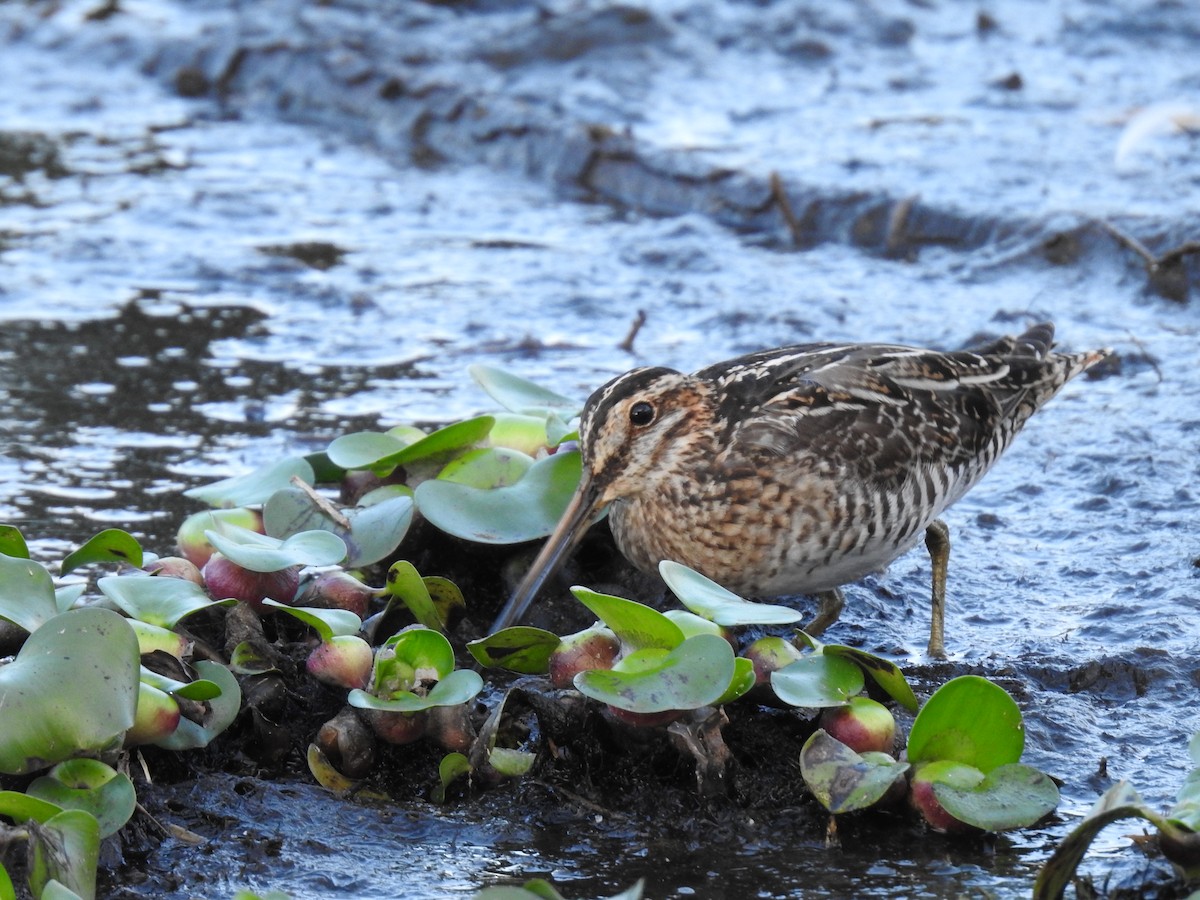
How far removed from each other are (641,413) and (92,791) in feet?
6.32

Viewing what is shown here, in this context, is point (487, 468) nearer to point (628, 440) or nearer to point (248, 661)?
point (628, 440)

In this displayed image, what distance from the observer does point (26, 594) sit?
367 centimetres

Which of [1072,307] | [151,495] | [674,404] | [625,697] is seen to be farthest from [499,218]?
[625,697]

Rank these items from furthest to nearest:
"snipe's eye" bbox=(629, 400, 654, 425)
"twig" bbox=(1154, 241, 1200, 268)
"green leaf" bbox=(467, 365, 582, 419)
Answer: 1. "twig" bbox=(1154, 241, 1200, 268)
2. "green leaf" bbox=(467, 365, 582, 419)
3. "snipe's eye" bbox=(629, 400, 654, 425)

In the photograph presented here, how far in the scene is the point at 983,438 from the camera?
4902 mm

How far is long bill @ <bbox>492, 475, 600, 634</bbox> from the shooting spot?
171 inches

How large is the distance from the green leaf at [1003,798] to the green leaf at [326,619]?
4.61 ft

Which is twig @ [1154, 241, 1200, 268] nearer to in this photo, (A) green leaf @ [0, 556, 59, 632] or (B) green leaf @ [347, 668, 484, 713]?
(B) green leaf @ [347, 668, 484, 713]

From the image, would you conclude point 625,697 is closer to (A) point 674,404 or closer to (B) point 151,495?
(A) point 674,404

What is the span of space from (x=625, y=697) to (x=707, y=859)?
15.0 inches

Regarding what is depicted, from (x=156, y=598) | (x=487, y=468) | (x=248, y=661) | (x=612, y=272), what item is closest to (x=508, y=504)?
(x=487, y=468)

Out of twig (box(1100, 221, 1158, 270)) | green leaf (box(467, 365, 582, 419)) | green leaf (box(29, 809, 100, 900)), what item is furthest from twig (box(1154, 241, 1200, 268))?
green leaf (box(29, 809, 100, 900))

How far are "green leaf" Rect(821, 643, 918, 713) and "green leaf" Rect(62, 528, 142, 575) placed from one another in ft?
5.67

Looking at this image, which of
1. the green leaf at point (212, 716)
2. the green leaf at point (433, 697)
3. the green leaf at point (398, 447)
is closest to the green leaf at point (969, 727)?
the green leaf at point (433, 697)
